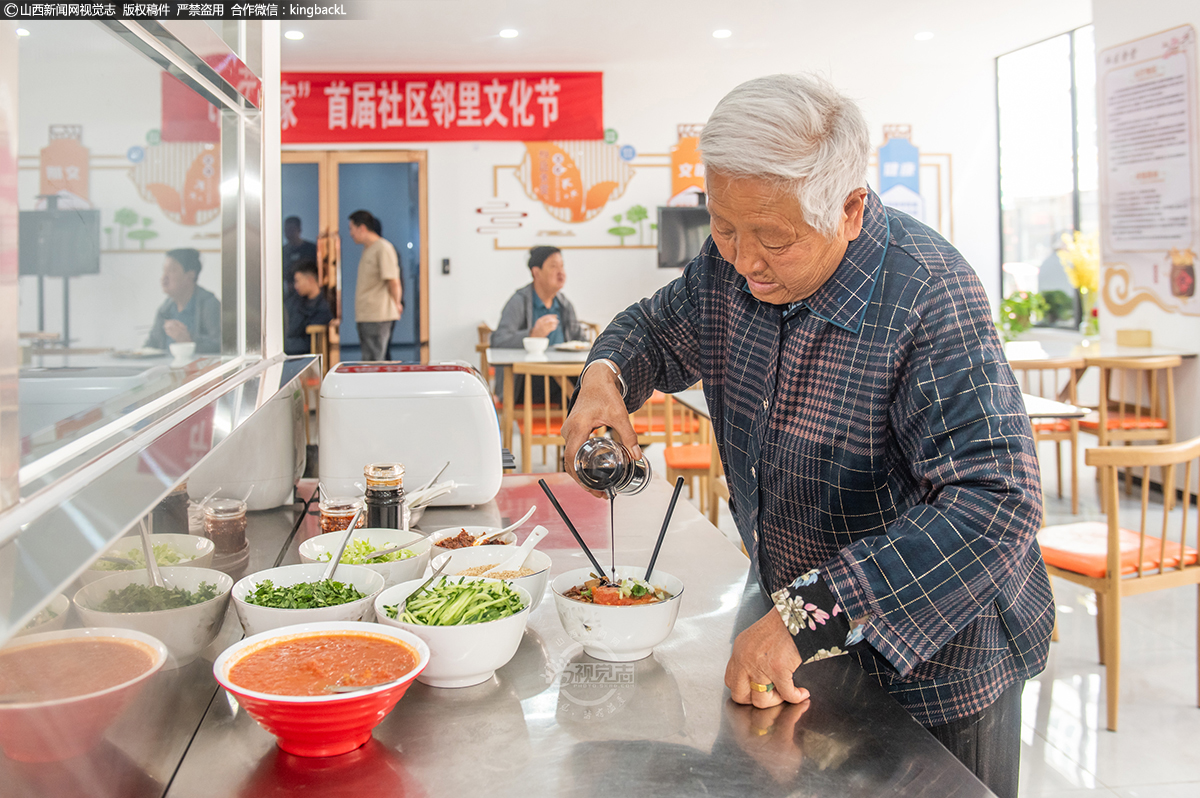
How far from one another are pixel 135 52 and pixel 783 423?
1161mm

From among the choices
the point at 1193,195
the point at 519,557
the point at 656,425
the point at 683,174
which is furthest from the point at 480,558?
the point at 683,174

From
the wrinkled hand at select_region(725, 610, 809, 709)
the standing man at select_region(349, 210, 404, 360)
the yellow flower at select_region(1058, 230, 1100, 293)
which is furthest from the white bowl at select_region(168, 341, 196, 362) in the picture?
the yellow flower at select_region(1058, 230, 1100, 293)

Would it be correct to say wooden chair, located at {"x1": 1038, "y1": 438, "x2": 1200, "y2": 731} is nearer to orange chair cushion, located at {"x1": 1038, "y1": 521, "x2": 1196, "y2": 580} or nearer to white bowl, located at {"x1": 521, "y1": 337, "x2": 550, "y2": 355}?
orange chair cushion, located at {"x1": 1038, "y1": 521, "x2": 1196, "y2": 580}

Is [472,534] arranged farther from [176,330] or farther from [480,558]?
[176,330]

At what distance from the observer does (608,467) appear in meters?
1.30

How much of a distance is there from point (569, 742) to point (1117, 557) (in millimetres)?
2149

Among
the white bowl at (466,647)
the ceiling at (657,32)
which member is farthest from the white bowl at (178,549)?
the ceiling at (657,32)

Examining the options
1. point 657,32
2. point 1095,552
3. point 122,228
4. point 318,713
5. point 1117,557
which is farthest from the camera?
point 657,32

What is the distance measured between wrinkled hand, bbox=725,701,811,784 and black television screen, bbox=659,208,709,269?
264 inches

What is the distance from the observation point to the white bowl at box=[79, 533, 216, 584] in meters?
0.76

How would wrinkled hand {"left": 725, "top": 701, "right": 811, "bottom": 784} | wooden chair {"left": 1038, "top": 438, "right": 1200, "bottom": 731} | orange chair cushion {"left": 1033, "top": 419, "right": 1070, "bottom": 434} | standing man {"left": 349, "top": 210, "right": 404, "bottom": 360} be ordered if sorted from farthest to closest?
1. standing man {"left": 349, "top": 210, "right": 404, "bottom": 360}
2. orange chair cushion {"left": 1033, "top": 419, "right": 1070, "bottom": 434}
3. wooden chair {"left": 1038, "top": 438, "right": 1200, "bottom": 731}
4. wrinkled hand {"left": 725, "top": 701, "right": 811, "bottom": 784}

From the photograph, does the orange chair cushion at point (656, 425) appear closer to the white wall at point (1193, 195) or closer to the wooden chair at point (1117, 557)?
the wooden chair at point (1117, 557)

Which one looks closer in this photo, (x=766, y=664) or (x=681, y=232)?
(x=766, y=664)

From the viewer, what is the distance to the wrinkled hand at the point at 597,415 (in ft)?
4.38
